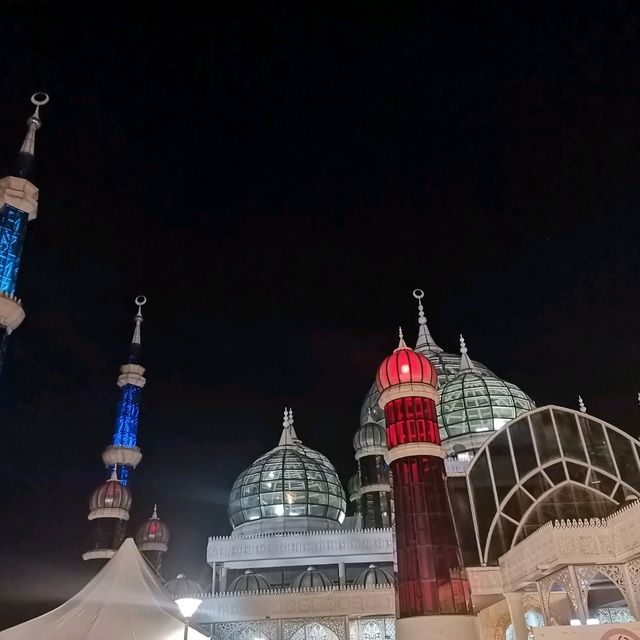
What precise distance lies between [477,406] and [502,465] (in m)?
10.9

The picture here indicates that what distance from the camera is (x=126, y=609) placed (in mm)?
14125

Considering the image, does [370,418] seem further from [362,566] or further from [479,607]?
[479,607]

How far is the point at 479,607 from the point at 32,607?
79.3ft

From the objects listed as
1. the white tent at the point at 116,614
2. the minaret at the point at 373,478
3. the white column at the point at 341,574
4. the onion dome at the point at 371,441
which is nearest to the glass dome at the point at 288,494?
the minaret at the point at 373,478

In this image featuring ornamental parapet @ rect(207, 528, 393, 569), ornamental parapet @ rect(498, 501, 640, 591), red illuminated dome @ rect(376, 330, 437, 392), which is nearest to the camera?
ornamental parapet @ rect(498, 501, 640, 591)

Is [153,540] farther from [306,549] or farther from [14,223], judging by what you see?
[14,223]

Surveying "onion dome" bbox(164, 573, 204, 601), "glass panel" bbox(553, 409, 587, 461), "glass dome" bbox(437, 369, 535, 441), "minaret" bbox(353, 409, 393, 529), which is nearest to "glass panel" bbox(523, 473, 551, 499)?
"glass panel" bbox(553, 409, 587, 461)

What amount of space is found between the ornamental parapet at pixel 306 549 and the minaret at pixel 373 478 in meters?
3.34

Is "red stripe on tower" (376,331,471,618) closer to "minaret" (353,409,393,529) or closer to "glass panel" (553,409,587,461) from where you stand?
"glass panel" (553,409,587,461)

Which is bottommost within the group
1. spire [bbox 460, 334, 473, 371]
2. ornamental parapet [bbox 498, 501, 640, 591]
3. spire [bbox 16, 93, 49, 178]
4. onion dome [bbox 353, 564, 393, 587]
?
ornamental parapet [bbox 498, 501, 640, 591]

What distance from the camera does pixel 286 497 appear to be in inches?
1433

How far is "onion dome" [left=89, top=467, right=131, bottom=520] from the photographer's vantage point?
3466cm

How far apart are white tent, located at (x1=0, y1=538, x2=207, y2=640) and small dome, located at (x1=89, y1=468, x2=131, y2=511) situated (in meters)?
20.6

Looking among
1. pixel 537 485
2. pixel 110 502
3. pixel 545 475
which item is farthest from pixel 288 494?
pixel 545 475
